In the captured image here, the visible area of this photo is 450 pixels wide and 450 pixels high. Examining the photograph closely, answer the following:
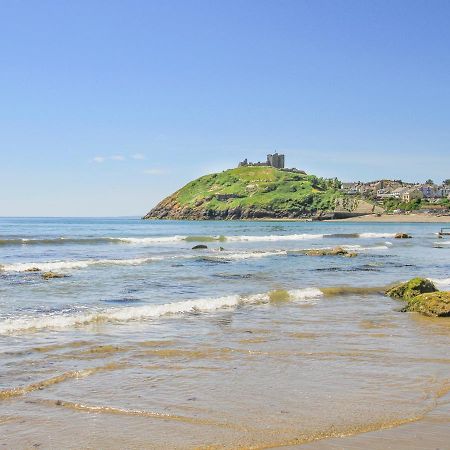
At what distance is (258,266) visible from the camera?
3016 cm

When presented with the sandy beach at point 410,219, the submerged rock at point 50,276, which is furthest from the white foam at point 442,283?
the sandy beach at point 410,219

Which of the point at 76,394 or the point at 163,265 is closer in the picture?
the point at 76,394

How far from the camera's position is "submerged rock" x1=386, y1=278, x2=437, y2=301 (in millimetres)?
17219

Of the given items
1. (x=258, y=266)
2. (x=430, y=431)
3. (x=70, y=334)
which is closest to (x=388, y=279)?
(x=258, y=266)

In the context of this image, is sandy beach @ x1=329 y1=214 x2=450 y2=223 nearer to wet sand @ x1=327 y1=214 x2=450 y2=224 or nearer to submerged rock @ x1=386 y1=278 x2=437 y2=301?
wet sand @ x1=327 y1=214 x2=450 y2=224

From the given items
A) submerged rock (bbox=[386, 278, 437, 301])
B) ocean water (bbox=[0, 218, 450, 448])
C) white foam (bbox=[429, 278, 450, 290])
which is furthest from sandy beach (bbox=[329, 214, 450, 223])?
ocean water (bbox=[0, 218, 450, 448])

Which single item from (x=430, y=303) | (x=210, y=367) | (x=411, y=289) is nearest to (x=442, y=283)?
(x=411, y=289)

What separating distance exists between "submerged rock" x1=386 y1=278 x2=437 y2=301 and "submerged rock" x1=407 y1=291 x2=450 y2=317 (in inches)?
80.7

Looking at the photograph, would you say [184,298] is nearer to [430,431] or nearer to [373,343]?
[373,343]

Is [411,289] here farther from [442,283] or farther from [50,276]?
[50,276]

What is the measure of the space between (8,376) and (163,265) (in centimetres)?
2220

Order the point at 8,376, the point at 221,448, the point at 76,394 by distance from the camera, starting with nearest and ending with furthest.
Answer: the point at 221,448 → the point at 76,394 → the point at 8,376

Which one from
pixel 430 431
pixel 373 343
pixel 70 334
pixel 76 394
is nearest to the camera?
pixel 430 431

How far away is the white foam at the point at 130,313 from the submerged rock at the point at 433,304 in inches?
143
